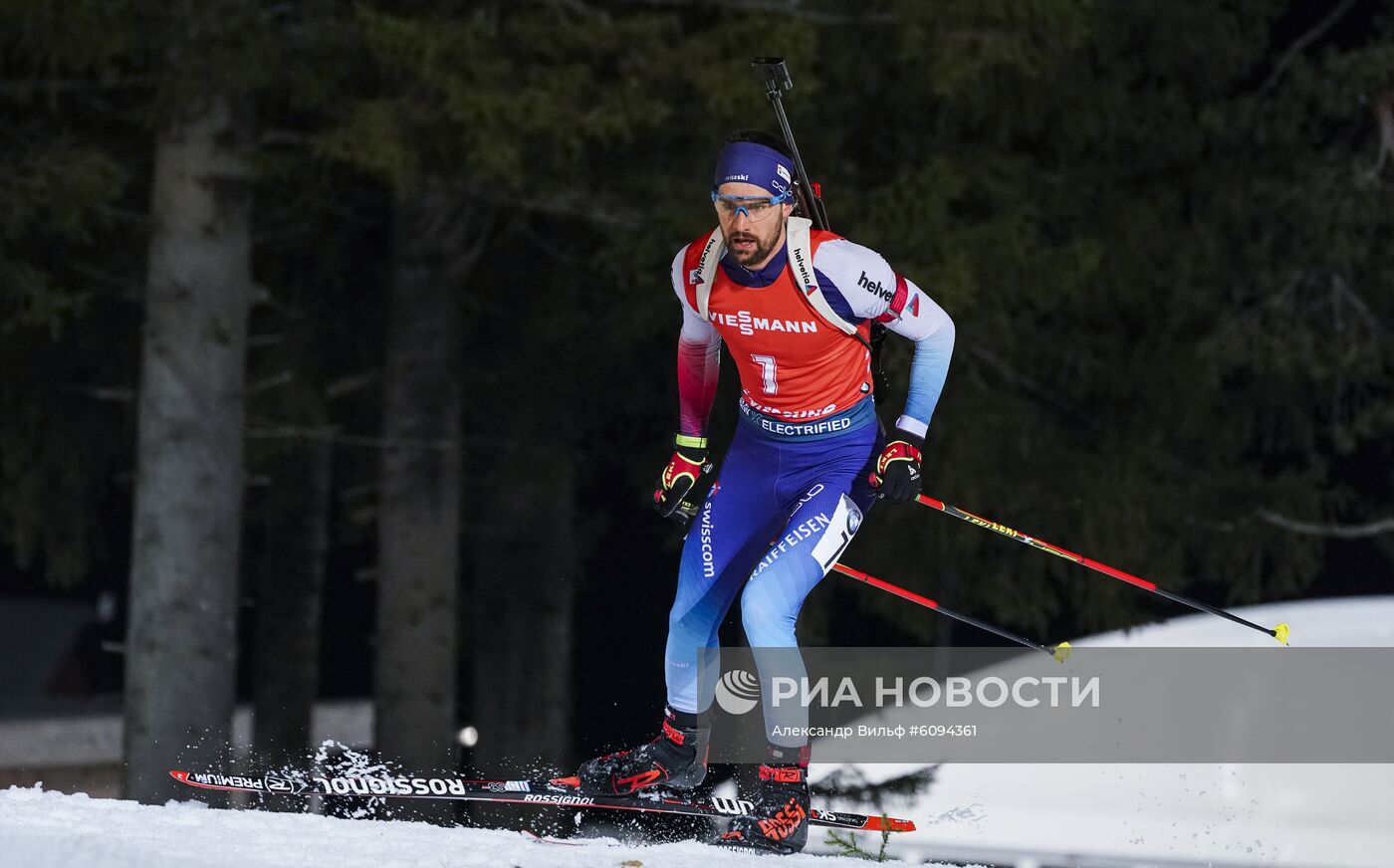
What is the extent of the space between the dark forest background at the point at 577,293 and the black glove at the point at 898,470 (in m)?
3.71

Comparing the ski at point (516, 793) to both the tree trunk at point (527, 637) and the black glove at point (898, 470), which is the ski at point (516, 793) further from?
the tree trunk at point (527, 637)

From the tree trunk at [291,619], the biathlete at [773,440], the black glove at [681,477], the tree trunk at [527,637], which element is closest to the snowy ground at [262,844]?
the biathlete at [773,440]

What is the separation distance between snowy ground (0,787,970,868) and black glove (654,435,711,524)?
1.17m

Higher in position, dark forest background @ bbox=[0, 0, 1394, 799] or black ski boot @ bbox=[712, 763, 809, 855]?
dark forest background @ bbox=[0, 0, 1394, 799]

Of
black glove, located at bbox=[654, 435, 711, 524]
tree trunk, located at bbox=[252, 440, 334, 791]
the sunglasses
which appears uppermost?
the sunglasses

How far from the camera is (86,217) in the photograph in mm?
10055

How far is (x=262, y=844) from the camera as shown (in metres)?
5.94

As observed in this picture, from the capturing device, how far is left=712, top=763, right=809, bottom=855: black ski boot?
606 cm

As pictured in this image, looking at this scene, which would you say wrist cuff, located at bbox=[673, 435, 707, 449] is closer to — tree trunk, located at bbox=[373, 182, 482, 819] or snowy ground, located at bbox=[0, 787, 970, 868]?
snowy ground, located at bbox=[0, 787, 970, 868]

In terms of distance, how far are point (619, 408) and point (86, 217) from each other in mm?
4632

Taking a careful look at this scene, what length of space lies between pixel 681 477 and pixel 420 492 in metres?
5.55

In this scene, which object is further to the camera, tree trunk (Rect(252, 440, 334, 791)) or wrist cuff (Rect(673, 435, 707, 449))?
tree trunk (Rect(252, 440, 334, 791))

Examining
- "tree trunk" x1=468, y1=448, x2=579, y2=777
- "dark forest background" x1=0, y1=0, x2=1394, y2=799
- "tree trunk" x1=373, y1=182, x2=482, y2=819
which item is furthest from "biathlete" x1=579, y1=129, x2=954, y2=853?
"tree trunk" x1=468, y1=448, x2=579, y2=777

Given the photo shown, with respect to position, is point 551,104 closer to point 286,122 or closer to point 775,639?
point 286,122
